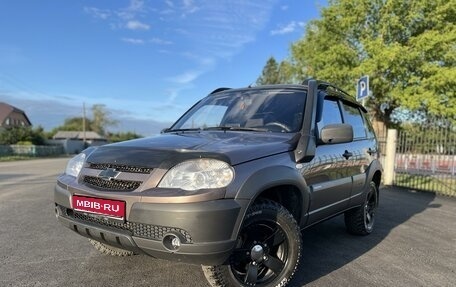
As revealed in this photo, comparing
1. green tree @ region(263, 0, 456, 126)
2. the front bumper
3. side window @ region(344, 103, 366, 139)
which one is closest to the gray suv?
the front bumper

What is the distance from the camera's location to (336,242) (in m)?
5.35

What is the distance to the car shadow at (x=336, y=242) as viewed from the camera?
13.7 feet

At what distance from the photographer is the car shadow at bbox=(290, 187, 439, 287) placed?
4.17 m

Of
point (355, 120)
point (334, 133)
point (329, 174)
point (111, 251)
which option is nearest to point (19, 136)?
point (111, 251)

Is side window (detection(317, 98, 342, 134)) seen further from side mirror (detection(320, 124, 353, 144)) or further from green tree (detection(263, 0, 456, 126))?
green tree (detection(263, 0, 456, 126))

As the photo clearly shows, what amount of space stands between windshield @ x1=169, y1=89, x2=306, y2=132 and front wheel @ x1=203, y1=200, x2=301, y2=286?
3.31ft

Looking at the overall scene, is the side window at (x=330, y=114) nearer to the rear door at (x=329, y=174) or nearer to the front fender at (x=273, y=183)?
the rear door at (x=329, y=174)

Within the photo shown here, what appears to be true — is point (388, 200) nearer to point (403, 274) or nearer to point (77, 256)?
point (403, 274)

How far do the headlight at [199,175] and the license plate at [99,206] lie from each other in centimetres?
36

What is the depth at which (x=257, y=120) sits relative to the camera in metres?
4.25

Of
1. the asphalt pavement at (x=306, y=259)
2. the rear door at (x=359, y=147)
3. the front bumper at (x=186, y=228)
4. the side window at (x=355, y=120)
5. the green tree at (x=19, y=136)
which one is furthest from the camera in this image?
the green tree at (x=19, y=136)

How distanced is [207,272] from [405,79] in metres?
20.5

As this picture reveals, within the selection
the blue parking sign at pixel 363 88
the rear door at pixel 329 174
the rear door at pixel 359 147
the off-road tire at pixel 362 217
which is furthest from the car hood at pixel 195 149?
the blue parking sign at pixel 363 88

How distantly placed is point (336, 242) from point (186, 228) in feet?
10.1
